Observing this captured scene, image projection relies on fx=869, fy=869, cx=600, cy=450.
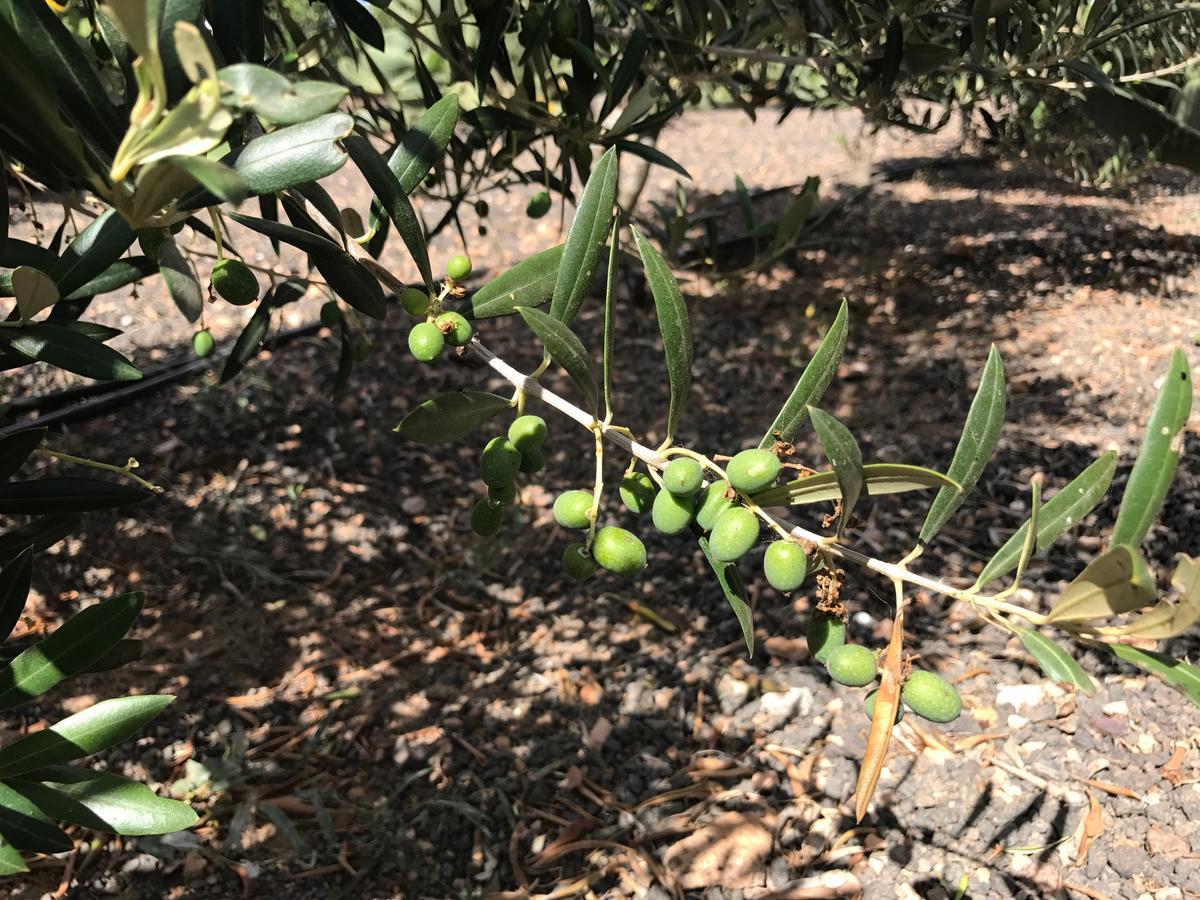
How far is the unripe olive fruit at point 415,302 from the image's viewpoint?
0.86 m

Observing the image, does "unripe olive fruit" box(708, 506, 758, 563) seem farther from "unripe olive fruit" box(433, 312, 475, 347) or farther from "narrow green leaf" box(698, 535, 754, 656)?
"unripe olive fruit" box(433, 312, 475, 347)

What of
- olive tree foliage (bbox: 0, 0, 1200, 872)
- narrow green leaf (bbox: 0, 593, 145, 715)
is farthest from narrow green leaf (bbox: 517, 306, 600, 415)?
narrow green leaf (bbox: 0, 593, 145, 715)

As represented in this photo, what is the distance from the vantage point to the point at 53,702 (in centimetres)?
215

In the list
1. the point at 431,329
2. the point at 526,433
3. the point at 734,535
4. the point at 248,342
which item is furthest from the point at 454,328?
the point at 248,342

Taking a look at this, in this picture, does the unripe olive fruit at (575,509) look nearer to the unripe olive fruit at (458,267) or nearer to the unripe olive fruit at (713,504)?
the unripe olive fruit at (713,504)

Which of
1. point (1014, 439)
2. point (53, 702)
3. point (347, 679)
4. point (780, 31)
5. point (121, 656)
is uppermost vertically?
point (780, 31)

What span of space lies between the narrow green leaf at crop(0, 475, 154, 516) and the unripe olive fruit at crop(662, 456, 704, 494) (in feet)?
2.53

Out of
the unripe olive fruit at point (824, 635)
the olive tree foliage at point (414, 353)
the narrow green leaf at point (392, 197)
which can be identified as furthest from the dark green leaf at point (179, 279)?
the unripe olive fruit at point (824, 635)

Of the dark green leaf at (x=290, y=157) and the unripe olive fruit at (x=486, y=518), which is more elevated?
the dark green leaf at (x=290, y=157)

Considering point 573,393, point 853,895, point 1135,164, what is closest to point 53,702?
point 853,895

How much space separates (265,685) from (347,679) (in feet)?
0.71

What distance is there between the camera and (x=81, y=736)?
37.4 inches

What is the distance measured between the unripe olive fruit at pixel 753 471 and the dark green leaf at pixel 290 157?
416mm

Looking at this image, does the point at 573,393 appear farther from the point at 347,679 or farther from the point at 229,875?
the point at 229,875
